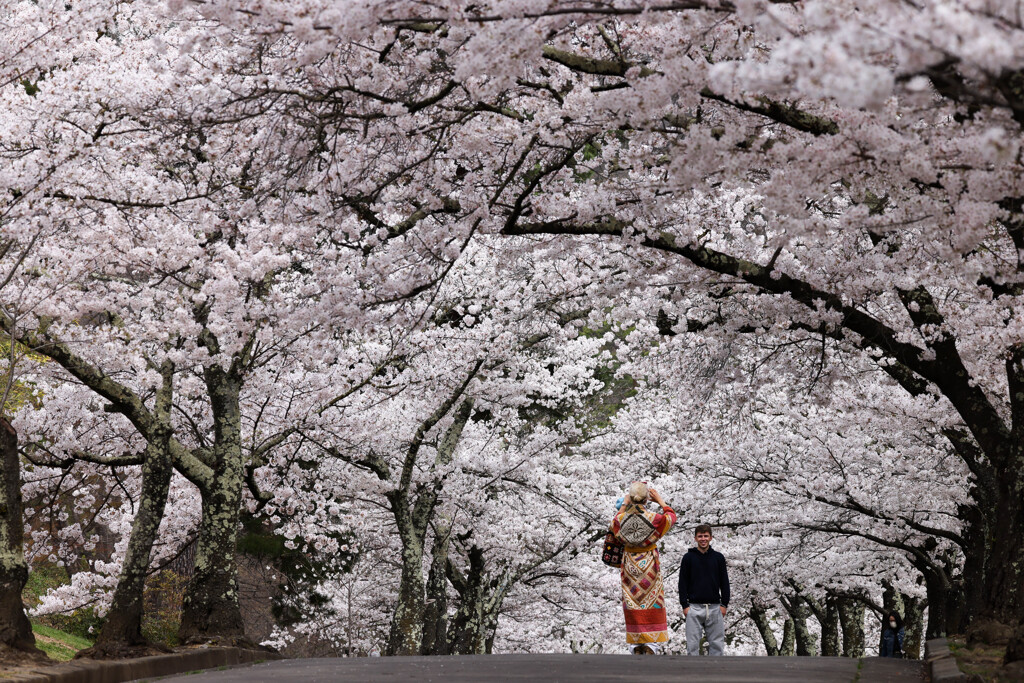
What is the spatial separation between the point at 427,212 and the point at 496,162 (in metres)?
0.90

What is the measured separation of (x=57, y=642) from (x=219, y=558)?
15.0 feet

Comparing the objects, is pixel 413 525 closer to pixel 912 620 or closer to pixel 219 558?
pixel 219 558

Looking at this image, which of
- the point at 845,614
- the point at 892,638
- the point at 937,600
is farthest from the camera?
the point at 845,614

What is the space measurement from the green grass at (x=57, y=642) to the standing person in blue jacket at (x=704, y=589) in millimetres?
8221

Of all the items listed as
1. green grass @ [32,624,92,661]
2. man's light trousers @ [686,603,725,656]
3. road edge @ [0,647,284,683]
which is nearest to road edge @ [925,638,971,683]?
man's light trousers @ [686,603,725,656]

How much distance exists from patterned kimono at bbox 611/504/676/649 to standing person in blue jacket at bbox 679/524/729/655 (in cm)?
41

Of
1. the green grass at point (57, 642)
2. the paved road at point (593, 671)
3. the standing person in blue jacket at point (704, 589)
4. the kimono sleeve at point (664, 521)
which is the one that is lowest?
the paved road at point (593, 671)

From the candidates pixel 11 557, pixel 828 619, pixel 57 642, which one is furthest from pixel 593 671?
pixel 828 619

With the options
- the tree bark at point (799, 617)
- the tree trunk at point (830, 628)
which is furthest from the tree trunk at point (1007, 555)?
the tree trunk at point (830, 628)

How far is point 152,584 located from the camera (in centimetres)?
2267

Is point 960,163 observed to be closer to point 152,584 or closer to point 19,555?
point 19,555

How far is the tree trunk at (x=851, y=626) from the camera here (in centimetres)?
3341

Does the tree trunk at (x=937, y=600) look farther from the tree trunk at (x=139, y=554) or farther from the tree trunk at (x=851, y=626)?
the tree trunk at (x=139, y=554)

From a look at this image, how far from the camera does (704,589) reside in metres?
12.8
